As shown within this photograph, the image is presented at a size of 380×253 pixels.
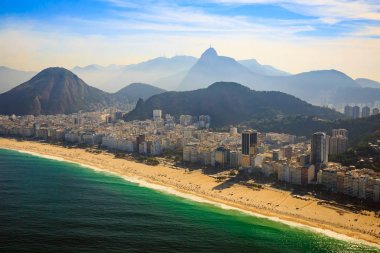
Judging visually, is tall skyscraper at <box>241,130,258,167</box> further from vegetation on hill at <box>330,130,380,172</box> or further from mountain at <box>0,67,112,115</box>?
mountain at <box>0,67,112,115</box>

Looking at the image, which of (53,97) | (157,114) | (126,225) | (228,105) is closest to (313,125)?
(228,105)

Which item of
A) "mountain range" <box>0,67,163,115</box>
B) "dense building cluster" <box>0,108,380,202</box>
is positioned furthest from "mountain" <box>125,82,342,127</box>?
"mountain range" <box>0,67,163,115</box>

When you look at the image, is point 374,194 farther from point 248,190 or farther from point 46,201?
point 46,201

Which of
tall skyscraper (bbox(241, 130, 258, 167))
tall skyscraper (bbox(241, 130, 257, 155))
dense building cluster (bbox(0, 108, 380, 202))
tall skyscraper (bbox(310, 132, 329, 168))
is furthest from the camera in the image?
tall skyscraper (bbox(241, 130, 257, 155))

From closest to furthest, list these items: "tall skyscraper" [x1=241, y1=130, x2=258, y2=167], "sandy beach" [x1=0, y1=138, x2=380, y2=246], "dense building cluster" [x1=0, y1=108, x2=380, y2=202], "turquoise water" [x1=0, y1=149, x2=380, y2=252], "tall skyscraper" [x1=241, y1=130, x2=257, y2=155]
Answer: "turquoise water" [x1=0, y1=149, x2=380, y2=252], "sandy beach" [x1=0, y1=138, x2=380, y2=246], "dense building cluster" [x1=0, y1=108, x2=380, y2=202], "tall skyscraper" [x1=241, y1=130, x2=258, y2=167], "tall skyscraper" [x1=241, y1=130, x2=257, y2=155]

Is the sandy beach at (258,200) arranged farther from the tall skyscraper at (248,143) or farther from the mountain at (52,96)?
the mountain at (52,96)

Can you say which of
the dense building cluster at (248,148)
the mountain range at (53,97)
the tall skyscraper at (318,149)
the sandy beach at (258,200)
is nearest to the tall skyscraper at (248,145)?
the dense building cluster at (248,148)
